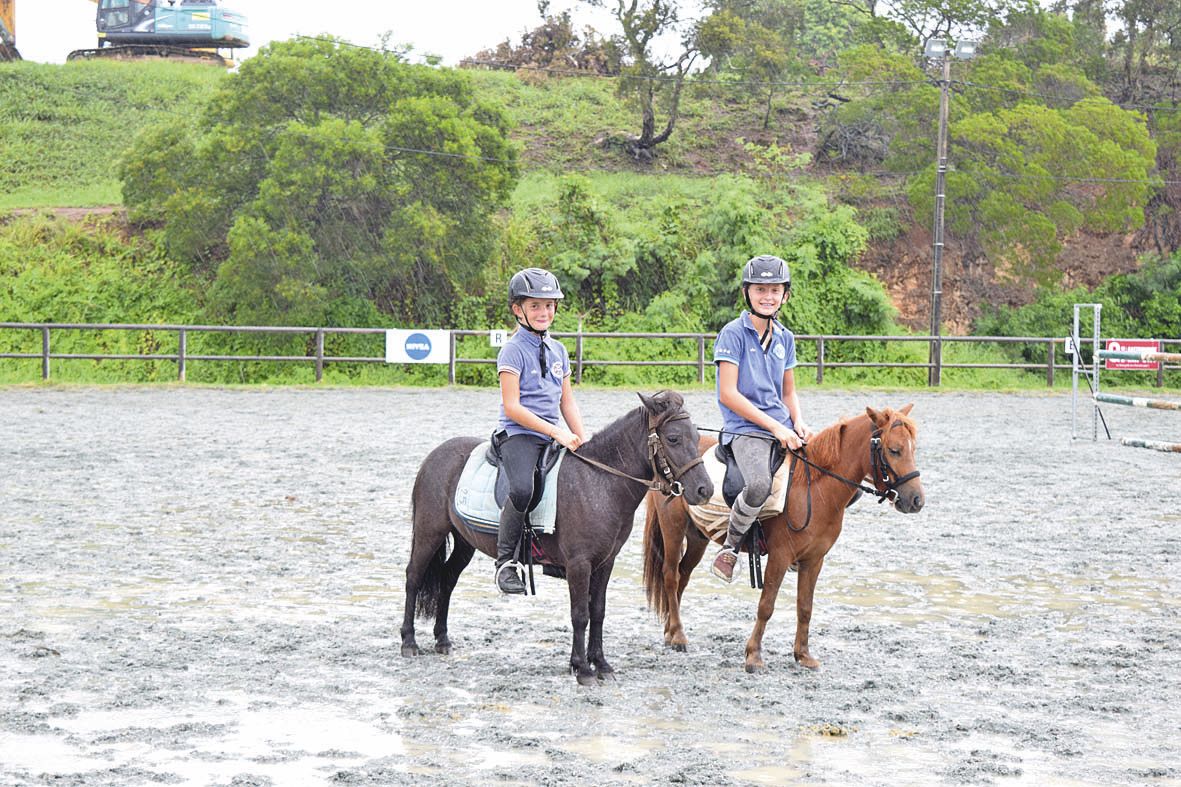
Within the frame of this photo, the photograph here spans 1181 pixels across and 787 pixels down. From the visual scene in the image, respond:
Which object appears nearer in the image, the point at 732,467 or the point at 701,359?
the point at 732,467

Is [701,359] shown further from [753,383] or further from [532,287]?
[532,287]

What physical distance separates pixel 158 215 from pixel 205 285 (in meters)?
1.85

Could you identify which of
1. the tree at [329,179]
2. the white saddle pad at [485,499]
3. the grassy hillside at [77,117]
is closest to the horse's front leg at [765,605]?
the white saddle pad at [485,499]

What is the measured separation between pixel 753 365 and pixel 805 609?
111cm

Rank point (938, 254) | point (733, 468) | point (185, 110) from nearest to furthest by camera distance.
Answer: point (733, 468) → point (938, 254) → point (185, 110)

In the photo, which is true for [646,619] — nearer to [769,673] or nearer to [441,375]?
[769,673]

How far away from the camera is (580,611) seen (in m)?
5.44

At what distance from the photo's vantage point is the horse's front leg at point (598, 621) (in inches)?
218

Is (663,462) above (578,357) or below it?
above

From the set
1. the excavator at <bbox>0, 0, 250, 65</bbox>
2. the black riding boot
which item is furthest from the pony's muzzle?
the excavator at <bbox>0, 0, 250, 65</bbox>

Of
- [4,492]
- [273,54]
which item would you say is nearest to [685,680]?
[4,492]

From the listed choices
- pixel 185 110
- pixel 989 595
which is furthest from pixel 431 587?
pixel 185 110

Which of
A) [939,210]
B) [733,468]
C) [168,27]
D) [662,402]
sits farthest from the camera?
[168,27]

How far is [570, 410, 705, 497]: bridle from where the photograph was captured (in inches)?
208
